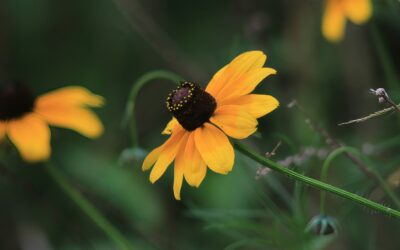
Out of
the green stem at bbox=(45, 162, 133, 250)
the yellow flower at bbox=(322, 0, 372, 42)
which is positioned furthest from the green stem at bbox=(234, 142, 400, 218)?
the yellow flower at bbox=(322, 0, 372, 42)

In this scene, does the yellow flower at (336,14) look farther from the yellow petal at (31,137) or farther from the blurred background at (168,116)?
the yellow petal at (31,137)

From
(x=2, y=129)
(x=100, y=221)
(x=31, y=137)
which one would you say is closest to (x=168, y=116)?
(x=2, y=129)

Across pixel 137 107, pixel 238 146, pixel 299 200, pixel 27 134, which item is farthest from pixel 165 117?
pixel 238 146

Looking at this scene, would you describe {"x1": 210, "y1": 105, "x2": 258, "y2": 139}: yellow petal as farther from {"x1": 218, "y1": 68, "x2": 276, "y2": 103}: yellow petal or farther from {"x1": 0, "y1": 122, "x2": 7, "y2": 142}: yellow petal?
{"x1": 0, "y1": 122, "x2": 7, "y2": 142}: yellow petal

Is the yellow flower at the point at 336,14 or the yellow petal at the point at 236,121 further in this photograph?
the yellow flower at the point at 336,14

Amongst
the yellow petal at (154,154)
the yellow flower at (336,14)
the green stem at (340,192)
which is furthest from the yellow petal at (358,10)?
the green stem at (340,192)

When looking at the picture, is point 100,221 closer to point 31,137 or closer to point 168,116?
point 31,137
